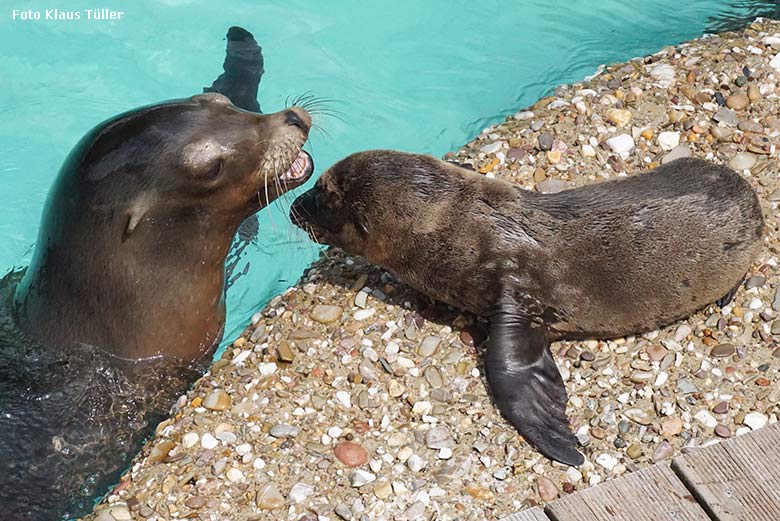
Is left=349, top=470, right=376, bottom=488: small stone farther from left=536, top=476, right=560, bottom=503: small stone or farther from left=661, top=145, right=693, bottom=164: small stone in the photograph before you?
left=661, top=145, right=693, bottom=164: small stone

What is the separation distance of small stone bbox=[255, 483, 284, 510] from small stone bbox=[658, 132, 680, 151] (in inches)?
117

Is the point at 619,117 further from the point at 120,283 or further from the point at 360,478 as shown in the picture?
the point at 120,283

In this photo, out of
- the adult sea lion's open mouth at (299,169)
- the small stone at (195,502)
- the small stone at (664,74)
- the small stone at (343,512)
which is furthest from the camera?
the small stone at (664,74)

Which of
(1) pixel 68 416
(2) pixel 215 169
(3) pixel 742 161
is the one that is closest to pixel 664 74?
(3) pixel 742 161

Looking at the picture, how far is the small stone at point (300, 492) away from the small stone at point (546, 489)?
93cm

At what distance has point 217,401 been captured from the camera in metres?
4.82

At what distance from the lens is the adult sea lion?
446 cm

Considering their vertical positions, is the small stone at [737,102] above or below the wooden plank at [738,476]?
above

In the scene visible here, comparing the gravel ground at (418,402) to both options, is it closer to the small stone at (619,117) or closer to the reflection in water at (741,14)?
the small stone at (619,117)

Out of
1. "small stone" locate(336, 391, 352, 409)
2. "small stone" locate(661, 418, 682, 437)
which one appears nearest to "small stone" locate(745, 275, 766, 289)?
"small stone" locate(661, 418, 682, 437)

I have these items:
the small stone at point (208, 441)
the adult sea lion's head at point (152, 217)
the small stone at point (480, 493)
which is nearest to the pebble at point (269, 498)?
the small stone at point (208, 441)

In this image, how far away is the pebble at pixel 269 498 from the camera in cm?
427

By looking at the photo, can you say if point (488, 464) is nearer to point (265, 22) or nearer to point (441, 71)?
point (441, 71)

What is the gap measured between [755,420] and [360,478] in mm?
1680
